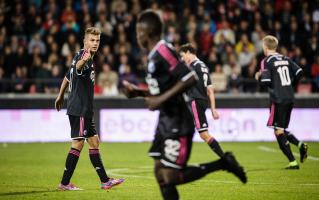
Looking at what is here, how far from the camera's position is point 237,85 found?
2047 centimetres

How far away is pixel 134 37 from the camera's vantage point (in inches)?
862

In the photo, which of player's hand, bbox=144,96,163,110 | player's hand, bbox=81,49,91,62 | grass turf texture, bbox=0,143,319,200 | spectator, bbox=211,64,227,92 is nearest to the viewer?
player's hand, bbox=144,96,163,110

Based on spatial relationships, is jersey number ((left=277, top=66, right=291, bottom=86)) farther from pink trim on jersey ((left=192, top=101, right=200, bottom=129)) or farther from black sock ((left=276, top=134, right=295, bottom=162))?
pink trim on jersey ((left=192, top=101, right=200, bottom=129))

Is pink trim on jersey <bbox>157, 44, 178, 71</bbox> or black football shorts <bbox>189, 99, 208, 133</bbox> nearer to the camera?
pink trim on jersey <bbox>157, 44, 178, 71</bbox>

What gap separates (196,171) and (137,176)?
16.0 ft

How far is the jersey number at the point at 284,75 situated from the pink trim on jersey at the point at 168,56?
6.38 m

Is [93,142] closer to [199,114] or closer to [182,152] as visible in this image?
[199,114]

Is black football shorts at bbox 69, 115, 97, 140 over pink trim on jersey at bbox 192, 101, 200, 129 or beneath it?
over

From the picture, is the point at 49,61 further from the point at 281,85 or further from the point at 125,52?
the point at 281,85

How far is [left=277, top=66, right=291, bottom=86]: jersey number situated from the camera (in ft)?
43.6

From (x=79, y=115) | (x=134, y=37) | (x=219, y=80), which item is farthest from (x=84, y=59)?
(x=134, y=37)

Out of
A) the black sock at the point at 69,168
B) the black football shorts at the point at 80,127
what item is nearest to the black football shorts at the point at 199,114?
the black football shorts at the point at 80,127

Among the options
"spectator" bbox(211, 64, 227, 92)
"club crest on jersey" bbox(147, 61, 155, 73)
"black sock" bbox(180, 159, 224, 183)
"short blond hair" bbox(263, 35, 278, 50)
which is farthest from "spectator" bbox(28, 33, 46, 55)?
"club crest on jersey" bbox(147, 61, 155, 73)

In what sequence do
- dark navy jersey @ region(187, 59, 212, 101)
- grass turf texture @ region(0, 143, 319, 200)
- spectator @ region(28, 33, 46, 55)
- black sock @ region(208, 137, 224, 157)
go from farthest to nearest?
spectator @ region(28, 33, 46, 55)
dark navy jersey @ region(187, 59, 212, 101)
black sock @ region(208, 137, 224, 157)
grass turf texture @ region(0, 143, 319, 200)
